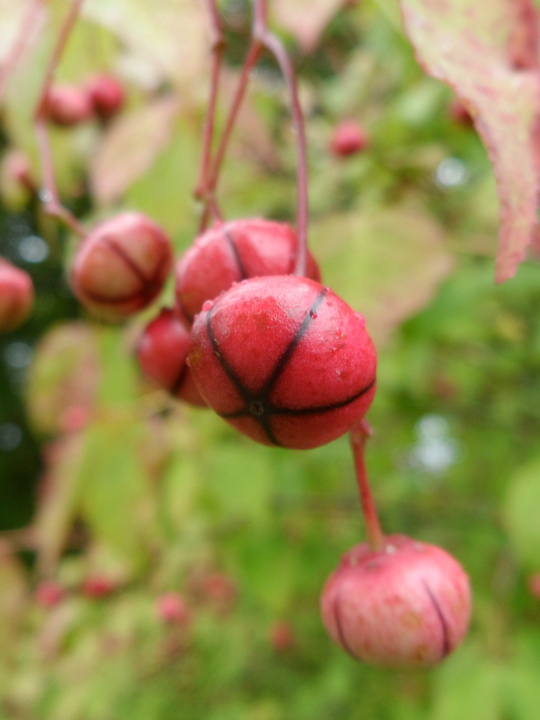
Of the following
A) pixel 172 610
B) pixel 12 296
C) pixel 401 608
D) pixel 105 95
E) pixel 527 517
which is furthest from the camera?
pixel 172 610

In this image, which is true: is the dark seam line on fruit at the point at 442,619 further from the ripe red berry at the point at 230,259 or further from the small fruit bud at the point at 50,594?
the small fruit bud at the point at 50,594

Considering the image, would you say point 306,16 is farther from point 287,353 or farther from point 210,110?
point 287,353

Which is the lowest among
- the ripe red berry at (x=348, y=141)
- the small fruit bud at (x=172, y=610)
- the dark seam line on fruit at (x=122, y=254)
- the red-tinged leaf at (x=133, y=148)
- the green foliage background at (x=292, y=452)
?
the small fruit bud at (x=172, y=610)

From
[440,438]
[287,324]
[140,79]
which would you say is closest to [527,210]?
[287,324]

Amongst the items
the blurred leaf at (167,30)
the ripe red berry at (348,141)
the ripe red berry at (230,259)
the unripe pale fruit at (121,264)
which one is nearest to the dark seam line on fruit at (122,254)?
the unripe pale fruit at (121,264)

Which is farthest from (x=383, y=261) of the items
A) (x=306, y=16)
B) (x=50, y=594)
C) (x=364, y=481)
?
(x=50, y=594)

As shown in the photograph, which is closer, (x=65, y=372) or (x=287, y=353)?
(x=287, y=353)

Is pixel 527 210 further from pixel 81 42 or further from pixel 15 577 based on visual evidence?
pixel 15 577

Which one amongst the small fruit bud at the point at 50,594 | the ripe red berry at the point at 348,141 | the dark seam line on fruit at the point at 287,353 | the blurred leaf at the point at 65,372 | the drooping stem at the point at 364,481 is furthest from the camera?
→ the small fruit bud at the point at 50,594

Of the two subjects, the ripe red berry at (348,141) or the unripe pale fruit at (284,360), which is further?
the ripe red berry at (348,141)
